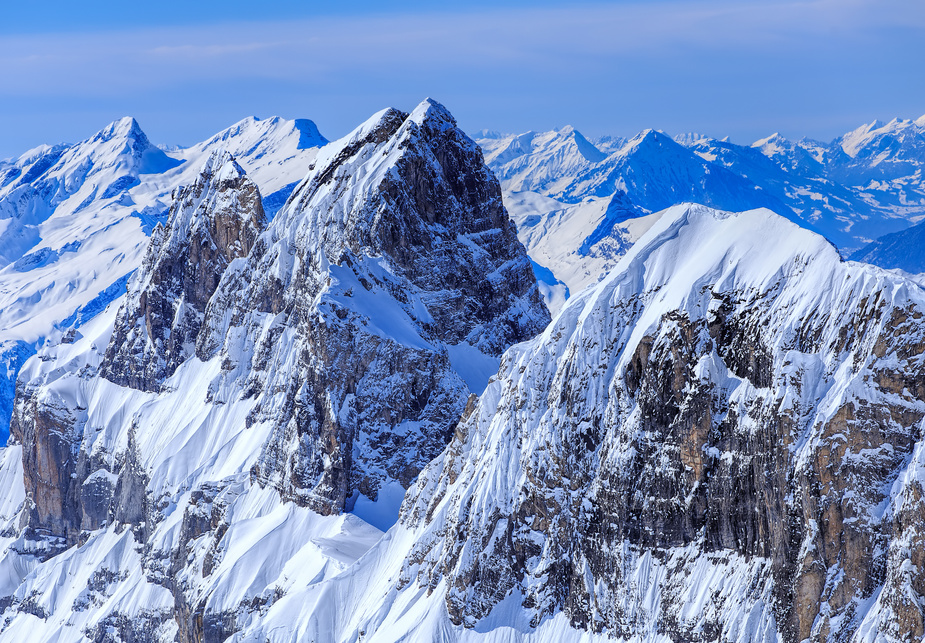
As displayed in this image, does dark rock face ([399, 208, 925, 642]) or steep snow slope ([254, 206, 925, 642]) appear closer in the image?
dark rock face ([399, 208, 925, 642])

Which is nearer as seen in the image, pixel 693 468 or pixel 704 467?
pixel 704 467

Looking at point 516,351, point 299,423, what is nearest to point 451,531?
point 516,351

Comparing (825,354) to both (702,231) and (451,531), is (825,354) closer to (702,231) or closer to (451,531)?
(702,231)

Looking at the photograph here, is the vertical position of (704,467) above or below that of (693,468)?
above

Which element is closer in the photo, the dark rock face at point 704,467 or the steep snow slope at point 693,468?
the dark rock face at point 704,467
